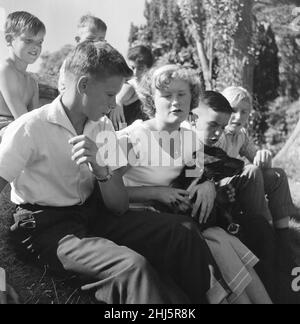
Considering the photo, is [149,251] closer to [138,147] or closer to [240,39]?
[138,147]

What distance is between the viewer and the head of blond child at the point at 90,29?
162 inches

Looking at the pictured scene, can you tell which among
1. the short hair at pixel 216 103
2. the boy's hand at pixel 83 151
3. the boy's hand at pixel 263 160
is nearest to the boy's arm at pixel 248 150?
the boy's hand at pixel 263 160

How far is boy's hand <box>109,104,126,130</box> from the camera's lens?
4.11 metres

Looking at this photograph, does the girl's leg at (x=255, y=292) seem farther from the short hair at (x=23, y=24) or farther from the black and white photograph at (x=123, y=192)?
the short hair at (x=23, y=24)

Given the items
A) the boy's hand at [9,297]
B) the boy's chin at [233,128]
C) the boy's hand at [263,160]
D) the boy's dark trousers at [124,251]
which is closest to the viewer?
the boy's dark trousers at [124,251]

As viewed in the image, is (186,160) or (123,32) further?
(123,32)

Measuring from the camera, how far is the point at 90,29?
163 inches

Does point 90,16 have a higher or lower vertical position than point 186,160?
higher

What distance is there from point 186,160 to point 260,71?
35.0 ft

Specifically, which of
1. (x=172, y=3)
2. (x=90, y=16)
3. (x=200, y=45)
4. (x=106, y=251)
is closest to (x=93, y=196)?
(x=106, y=251)

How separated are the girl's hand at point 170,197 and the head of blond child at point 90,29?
6.10ft

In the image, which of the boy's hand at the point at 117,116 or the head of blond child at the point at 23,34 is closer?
the head of blond child at the point at 23,34

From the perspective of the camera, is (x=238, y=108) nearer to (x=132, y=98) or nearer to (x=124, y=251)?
(x=132, y=98)

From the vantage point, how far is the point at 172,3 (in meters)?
14.0
